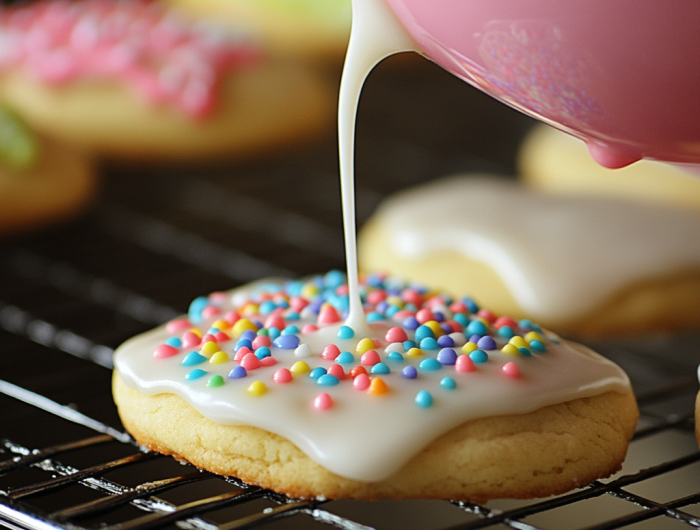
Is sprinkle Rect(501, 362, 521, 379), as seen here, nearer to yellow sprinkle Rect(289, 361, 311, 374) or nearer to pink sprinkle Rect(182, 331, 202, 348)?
yellow sprinkle Rect(289, 361, 311, 374)

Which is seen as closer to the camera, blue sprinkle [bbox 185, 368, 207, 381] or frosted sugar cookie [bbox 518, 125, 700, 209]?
blue sprinkle [bbox 185, 368, 207, 381]

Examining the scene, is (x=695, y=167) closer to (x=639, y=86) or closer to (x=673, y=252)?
(x=639, y=86)

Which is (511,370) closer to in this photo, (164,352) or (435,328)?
(435,328)

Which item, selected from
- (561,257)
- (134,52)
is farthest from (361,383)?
(134,52)

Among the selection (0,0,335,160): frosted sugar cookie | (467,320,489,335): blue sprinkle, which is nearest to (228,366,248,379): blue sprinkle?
(467,320,489,335): blue sprinkle


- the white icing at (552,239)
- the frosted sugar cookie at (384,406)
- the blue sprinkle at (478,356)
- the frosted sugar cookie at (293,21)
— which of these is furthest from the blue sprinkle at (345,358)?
the frosted sugar cookie at (293,21)
